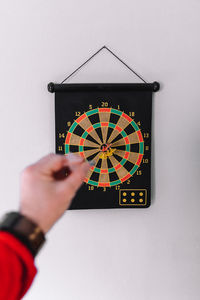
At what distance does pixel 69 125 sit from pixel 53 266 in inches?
24.6

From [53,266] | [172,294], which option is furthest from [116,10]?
[172,294]

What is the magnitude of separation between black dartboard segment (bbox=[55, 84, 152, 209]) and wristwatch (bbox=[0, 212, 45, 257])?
88 cm

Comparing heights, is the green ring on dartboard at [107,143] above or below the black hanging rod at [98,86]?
below

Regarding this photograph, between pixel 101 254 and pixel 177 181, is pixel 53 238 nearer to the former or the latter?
pixel 101 254

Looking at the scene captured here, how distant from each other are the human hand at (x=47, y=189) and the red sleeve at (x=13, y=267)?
5cm

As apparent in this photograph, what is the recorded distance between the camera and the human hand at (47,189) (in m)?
0.50

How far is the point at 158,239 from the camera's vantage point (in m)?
1.46

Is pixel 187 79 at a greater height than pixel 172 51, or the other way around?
pixel 172 51

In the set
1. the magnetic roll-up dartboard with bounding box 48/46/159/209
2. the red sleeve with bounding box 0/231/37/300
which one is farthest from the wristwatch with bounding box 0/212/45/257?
the magnetic roll-up dartboard with bounding box 48/46/159/209

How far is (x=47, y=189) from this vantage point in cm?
52

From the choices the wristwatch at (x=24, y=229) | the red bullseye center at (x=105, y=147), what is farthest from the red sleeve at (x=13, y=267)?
the red bullseye center at (x=105, y=147)

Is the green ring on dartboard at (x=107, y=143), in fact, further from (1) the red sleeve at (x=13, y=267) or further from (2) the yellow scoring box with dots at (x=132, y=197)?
(1) the red sleeve at (x=13, y=267)

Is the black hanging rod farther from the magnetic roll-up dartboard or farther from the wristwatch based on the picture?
the wristwatch

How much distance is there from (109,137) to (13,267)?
0.98 meters
